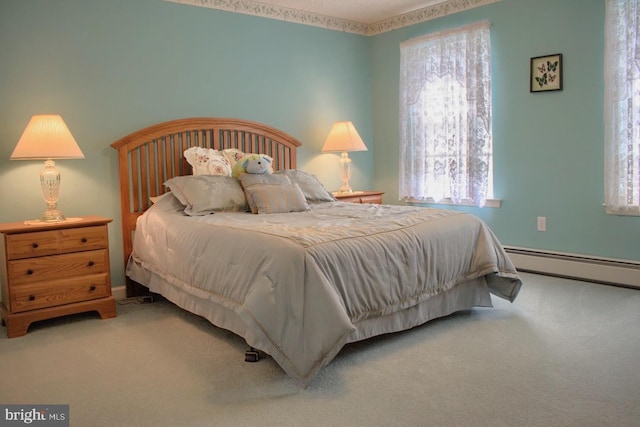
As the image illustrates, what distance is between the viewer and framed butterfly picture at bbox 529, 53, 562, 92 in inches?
161

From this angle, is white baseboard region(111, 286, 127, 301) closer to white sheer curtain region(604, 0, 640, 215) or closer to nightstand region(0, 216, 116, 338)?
nightstand region(0, 216, 116, 338)

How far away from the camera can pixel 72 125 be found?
3.63m

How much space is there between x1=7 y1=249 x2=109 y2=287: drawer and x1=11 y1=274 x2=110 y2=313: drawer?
36 mm

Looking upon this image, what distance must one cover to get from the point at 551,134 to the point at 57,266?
147 inches

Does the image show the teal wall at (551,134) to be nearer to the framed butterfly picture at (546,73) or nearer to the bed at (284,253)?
the framed butterfly picture at (546,73)

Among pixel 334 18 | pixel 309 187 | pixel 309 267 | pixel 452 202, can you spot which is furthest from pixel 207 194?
pixel 334 18

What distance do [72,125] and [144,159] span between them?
1.77ft

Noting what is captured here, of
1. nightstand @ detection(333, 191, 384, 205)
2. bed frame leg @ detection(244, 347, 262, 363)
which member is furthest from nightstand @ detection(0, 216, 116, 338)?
nightstand @ detection(333, 191, 384, 205)

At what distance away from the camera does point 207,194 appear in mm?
3596

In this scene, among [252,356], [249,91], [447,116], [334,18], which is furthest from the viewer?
[334,18]

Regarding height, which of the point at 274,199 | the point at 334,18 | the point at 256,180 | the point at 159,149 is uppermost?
the point at 334,18

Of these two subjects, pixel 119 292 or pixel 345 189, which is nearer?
pixel 119 292

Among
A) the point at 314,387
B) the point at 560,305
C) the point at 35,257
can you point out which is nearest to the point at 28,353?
the point at 35,257

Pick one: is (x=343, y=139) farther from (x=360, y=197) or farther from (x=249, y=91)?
(x=249, y=91)
